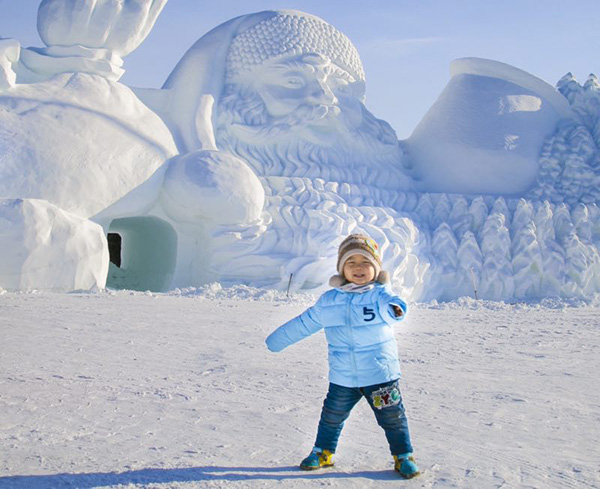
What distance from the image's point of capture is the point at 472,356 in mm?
3922

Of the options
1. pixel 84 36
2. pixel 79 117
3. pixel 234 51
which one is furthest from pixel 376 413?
pixel 234 51

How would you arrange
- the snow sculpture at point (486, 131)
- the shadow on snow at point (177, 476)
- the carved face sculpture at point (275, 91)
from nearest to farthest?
the shadow on snow at point (177, 476)
the carved face sculpture at point (275, 91)
the snow sculpture at point (486, 131)

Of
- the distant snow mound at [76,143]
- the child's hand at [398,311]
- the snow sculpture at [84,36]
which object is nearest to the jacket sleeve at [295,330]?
the child's hand at [398,311]

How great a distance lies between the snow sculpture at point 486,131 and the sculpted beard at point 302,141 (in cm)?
101

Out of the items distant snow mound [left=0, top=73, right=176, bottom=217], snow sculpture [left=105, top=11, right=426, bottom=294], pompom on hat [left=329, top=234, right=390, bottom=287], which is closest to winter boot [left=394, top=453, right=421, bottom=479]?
pompom on hat [left=329, top=234, right=390, bottom=287]

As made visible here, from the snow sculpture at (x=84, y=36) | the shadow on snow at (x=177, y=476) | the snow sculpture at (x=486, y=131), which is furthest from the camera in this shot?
the snow sculpture at (x=486, y=131)

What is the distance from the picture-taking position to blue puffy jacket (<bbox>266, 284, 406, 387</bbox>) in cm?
205

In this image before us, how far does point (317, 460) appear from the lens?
1.99 meters

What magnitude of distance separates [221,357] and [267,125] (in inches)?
219

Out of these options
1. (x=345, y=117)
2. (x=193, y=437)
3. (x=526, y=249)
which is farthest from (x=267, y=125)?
(x=193, y=437)

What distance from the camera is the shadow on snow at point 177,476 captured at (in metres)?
1.78

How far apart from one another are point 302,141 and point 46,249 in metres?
3.97

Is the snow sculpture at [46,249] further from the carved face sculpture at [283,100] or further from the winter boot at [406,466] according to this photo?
the winter boot at [406,466]

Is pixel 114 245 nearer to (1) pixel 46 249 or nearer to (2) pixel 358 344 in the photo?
(1) pixel 46 249
